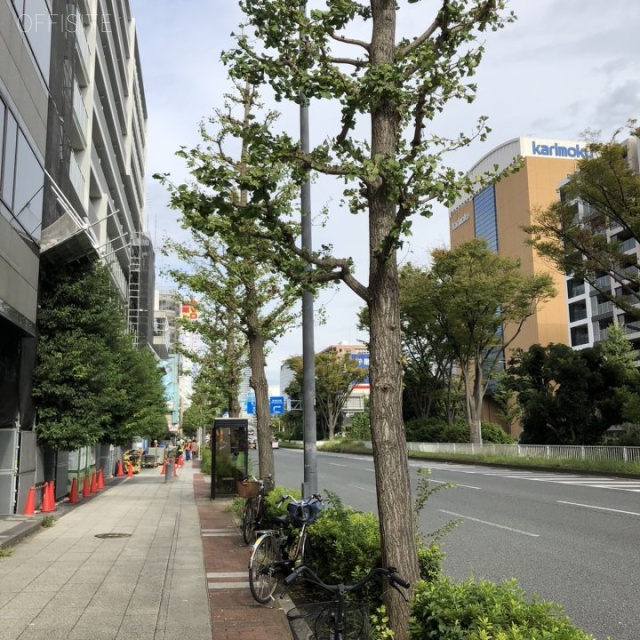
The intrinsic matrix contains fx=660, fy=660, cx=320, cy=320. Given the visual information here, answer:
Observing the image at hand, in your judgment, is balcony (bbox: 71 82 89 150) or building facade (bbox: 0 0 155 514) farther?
balcony (bbox: 71 82 89 150)

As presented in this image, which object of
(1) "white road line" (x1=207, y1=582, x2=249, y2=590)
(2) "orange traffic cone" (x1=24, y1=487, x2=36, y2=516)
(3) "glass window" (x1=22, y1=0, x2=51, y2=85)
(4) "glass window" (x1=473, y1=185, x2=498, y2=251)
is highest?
(4) "glass window" (x1=473, y1=185, x2=498, y2=251)

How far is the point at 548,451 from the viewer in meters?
30.7

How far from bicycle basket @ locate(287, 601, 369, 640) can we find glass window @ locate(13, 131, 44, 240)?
39.5ft

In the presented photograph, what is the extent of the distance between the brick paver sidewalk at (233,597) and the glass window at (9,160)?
7.49 meters

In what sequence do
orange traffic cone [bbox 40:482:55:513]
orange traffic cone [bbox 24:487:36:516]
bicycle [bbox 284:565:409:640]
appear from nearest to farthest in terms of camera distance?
1. bicycle [bbox 284:565:409:640]
2. orange traffic cone [bbox 24:487:36:516]
3. orange traffic cone [bbox 40:482:55:513]

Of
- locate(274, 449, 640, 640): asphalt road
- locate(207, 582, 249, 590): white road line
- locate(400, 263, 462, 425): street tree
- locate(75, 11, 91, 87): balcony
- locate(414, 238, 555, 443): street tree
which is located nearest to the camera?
locate(274, 449, 640, 640): asphalt road

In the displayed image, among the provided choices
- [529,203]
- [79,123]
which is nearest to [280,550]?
[79,123]

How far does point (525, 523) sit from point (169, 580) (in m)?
7.43

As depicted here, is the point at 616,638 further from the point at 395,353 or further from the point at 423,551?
the point at 395,353

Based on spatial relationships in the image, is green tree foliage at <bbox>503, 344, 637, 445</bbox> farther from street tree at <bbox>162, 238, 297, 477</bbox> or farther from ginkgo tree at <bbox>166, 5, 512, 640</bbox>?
ginkgo tree at <bbox>166, 5, 512, 640</bbox>

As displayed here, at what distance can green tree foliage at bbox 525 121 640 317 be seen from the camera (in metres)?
23.2

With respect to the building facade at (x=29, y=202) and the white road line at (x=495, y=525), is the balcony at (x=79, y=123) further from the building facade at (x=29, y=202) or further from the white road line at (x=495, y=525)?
the white road line at (x=495, y=525)

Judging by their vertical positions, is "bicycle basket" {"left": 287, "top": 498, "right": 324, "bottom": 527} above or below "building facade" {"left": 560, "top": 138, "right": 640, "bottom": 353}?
below

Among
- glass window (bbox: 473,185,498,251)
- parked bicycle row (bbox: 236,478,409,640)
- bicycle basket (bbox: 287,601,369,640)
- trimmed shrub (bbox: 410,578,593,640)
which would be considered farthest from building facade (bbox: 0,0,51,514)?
glass window (bbox: 473,185,498,251)
